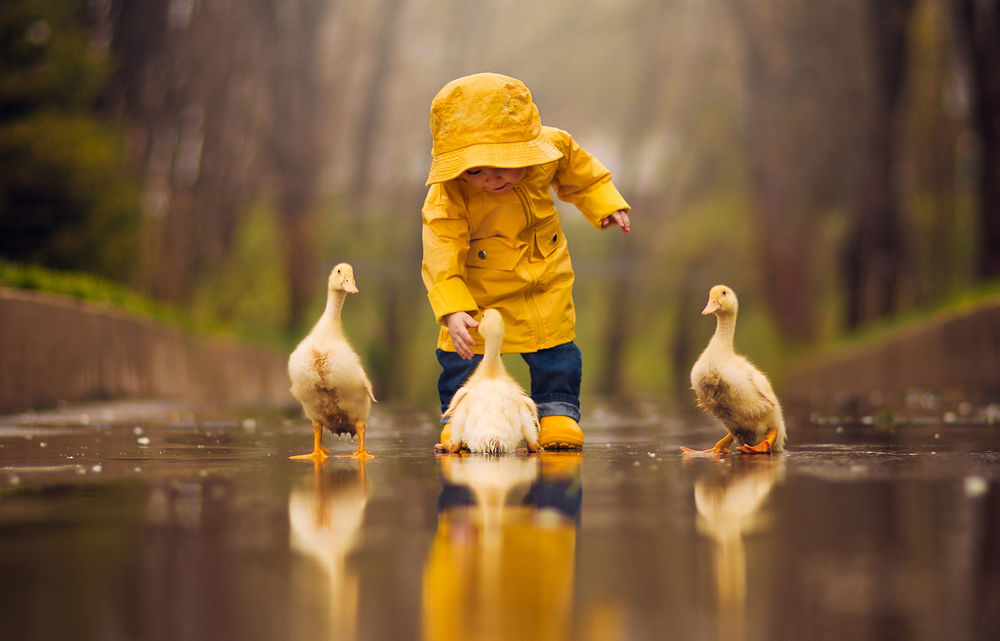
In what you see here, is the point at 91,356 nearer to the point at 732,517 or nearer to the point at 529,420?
the point at 529,420

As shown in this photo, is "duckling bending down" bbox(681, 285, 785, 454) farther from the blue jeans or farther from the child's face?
the child's face

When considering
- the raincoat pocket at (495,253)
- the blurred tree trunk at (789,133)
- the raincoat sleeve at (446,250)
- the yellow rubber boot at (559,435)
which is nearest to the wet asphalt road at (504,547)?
the yellow rubber boot at (559,435)

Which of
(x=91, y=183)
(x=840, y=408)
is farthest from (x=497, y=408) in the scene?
(x=91, y=183)

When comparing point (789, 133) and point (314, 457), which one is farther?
point (789, 133)

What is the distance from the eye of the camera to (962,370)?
40.4 ft

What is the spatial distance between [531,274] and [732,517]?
A: 9.60 ft

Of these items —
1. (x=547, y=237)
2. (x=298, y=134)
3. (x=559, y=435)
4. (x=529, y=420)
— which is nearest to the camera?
(x=529, y=420)

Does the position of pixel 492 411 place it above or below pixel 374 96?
below

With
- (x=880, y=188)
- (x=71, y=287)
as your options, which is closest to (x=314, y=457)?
(x=71, y=287)

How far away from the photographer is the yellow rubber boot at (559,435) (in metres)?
6.20

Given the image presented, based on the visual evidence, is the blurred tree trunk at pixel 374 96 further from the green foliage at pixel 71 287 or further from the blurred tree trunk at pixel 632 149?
the green foliage at pixel 71 287

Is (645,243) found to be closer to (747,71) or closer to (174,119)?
(747,71)

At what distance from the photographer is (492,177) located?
20.1ft

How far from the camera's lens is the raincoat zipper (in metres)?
6.36
